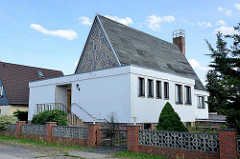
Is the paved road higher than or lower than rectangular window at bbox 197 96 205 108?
lower

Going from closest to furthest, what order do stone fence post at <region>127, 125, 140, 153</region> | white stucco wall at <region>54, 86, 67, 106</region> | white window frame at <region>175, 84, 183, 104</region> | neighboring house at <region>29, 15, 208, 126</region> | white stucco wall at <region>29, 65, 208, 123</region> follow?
stone fence post at <region>127, 125, 140, 153</region> → white stucco wall at <region>29, 65, 208, 123</region> → neighboring house at <region>29, 15, 208, 126</region> → white window frame at <region>175, 84, 183, 104</region> → white stucco wall at <region>54, 86, 67, 106</region>

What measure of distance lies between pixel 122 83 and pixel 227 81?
831 centimetres

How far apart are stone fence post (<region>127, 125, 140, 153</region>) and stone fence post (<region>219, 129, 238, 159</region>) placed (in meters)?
3.60

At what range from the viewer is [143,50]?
22.9 metres

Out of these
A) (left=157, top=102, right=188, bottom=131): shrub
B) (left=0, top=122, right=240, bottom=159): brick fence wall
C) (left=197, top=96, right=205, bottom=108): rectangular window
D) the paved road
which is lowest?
the paved road

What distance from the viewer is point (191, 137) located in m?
9.08

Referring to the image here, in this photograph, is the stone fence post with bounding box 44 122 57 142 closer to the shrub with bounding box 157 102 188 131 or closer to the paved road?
the paved road

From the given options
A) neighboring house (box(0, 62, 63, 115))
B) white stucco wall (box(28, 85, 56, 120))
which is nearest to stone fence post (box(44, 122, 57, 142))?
white stucco wall (box(28, 85, 56, 120))

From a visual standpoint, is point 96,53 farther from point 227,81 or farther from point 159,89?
point 227,81

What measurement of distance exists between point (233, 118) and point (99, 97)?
10208 mm

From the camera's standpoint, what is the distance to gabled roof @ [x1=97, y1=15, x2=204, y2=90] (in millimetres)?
20438

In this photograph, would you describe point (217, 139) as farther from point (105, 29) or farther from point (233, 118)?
point (105, 29)

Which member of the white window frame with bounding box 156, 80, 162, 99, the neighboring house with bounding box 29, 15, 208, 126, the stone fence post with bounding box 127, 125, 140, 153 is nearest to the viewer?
the stone fence post with bounding box 127, 125, 140, 153

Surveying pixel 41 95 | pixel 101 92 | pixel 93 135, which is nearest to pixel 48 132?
pixel 93 135
